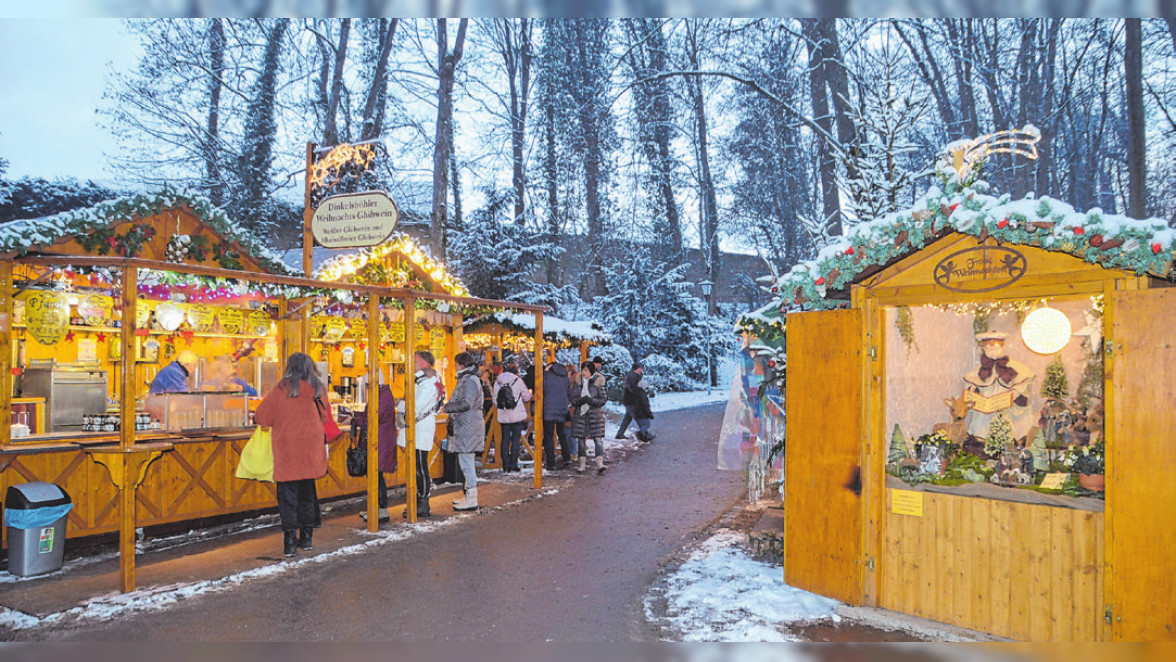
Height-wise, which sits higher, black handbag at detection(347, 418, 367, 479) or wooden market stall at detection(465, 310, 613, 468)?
wooden market stall at detection(465, 310, 613, 468)

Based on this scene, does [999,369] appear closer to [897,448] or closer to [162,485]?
[897,448]

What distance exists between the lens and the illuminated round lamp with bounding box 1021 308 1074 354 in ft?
18.2

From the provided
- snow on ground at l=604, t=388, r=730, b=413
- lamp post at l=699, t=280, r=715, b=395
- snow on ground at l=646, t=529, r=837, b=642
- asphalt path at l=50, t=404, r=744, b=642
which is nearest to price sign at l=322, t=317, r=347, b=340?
asphalt path at l=50, t=404, r=744, b=642

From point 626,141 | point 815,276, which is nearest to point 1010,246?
point 815,276

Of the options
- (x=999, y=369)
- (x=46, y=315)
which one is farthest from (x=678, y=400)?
(x=46, y=315)

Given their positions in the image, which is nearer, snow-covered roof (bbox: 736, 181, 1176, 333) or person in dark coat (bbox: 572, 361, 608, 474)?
snow-covered roof (bbox: 736, 181, 1176, 333)

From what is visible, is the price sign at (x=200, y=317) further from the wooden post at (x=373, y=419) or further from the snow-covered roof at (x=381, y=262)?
the wooden post at (x=373, y=419)

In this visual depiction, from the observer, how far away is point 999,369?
5961mm

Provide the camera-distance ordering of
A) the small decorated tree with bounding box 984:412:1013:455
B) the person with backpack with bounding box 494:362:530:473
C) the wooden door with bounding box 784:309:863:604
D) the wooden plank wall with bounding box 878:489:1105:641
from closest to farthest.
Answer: the wooden plank wall with bounding box 878:489:1105:641 < the wooden door with bounding box 784:309:863:604 < the small decorated tree with bounding box 984:412:1013:455 < the person with backpack with bounding box 494:362:530:473

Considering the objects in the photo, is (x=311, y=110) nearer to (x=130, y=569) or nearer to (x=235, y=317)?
(x=235, y=317)

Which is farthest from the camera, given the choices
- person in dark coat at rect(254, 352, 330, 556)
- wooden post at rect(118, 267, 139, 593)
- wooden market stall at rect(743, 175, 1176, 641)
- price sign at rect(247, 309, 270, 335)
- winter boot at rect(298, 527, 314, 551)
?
price sign at rect(247, 309, 270, 335)

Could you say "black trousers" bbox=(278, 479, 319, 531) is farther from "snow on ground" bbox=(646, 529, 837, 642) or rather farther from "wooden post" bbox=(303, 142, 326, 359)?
"wooden post" bbox=(303, 142, 326, 359)

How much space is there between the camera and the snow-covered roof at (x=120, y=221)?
679cm

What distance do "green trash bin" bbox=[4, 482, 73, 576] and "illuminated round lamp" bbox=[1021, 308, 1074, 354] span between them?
8366mm
